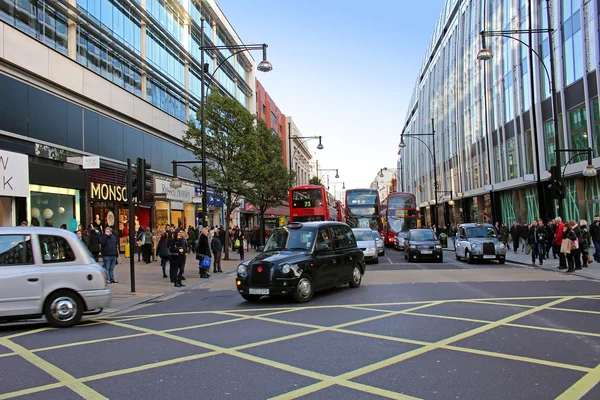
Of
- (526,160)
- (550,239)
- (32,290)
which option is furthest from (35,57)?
(526,160)

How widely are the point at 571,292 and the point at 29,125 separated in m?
19.3

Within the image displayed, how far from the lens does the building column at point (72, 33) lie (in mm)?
21828

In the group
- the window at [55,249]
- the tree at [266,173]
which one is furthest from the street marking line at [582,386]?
the tree at [266,173]

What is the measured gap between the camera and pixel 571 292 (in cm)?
1093

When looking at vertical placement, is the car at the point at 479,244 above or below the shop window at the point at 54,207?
below

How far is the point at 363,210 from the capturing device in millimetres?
34031

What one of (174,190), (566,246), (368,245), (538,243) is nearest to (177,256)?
(368,245)

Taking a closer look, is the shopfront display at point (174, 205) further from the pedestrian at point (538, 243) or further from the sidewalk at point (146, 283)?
the pedestrian at point (538, 243)

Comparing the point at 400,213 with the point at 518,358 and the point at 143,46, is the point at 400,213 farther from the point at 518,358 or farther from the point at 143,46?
the point at 518,358

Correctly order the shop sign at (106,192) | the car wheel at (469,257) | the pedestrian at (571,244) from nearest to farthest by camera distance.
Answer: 1. the pedestrian at (571,244)
2. the car wheel at (469,257)
3. the shop sign at (106,192)

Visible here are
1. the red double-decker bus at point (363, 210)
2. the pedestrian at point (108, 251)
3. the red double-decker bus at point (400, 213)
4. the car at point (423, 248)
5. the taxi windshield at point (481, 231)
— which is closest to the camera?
the pedestrian at point (108, 251)

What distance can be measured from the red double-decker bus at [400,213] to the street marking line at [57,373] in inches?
1182

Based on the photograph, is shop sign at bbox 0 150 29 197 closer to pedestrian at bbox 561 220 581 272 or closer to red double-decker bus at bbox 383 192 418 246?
pedestrian at bbox 561 220 581 272

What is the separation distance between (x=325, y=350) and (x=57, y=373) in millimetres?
3084
